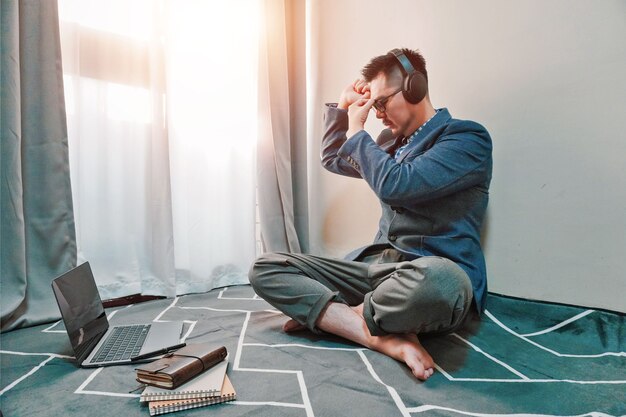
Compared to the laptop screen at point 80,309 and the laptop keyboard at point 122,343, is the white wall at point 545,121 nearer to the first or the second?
the laptop keyboard at point 122,343

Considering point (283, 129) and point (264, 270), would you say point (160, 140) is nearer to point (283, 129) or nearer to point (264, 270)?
point (283, 129)

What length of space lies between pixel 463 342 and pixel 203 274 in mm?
1077

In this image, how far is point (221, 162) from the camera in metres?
1.65

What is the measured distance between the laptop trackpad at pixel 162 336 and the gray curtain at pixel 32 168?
0.42 m

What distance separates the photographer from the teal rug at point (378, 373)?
0.67 metres

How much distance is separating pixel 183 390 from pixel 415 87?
3.15ft

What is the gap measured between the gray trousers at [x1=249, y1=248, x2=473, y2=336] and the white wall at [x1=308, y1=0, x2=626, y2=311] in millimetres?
272

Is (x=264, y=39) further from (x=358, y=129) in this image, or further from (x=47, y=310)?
(x=47, y=310)

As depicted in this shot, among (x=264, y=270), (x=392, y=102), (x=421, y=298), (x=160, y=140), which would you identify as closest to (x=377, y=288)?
(x=421, y=298)

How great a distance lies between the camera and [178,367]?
689 mm

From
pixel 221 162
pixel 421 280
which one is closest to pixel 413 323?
pixel 421 280

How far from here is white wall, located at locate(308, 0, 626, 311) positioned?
0.91 meters

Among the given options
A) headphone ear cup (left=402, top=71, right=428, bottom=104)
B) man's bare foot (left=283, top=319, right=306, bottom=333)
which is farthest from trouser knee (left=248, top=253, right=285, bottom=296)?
headphone ear cup (left=402, top=71, right=428, bottom=104)

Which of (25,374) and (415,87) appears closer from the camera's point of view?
(25,374)
